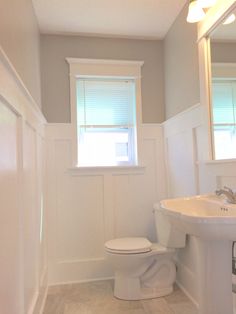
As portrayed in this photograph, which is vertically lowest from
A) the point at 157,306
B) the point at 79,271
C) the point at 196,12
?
the point at 157,306

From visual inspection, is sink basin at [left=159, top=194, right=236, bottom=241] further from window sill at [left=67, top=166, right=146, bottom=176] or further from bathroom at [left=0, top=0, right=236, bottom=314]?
window sill at [left=67, top=166, right=146, bottom=176]

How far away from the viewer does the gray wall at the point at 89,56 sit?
2.76 metres

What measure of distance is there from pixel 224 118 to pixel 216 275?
0.99m

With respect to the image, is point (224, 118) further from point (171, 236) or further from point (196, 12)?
point (171, 236)

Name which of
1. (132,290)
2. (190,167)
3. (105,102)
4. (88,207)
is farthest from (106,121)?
(132,290)

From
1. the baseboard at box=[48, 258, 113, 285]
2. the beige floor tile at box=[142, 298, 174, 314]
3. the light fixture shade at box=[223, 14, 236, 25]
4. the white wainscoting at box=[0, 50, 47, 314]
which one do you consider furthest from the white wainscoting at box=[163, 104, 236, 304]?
the white wainscoting at box=[0, 50, 47, 314]

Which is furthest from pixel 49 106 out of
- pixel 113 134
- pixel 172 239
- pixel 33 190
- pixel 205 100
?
pixel 172 239

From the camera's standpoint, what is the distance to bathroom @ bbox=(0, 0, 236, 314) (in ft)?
7.13

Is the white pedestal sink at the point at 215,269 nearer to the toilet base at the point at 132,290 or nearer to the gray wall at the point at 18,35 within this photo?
the toilet base at the point at 132,290

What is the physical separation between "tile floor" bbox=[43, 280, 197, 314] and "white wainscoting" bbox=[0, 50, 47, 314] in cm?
34

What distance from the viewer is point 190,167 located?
2309mm

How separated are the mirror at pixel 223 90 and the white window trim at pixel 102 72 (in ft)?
3.42

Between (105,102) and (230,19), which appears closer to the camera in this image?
(230,19)

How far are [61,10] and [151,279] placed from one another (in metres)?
2.43
